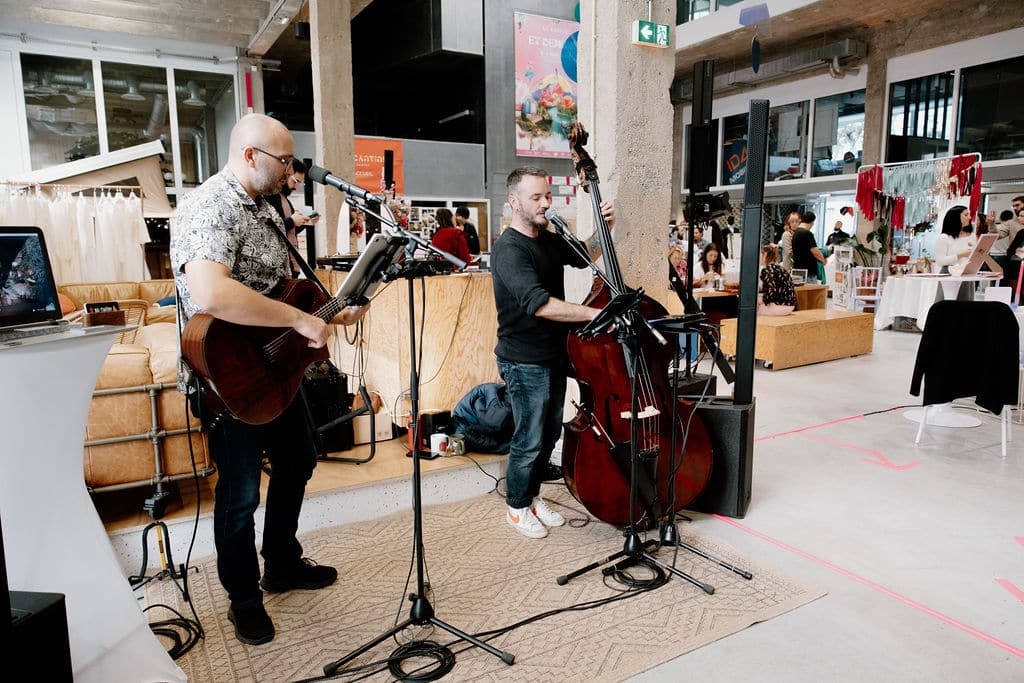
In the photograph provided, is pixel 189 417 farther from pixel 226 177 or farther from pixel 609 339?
pixel 609 339

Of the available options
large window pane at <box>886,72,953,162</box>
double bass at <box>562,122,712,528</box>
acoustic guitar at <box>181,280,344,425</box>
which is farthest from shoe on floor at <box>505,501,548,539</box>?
large window pane at <box>886,72,953,162</box>

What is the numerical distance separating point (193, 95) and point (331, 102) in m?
4.88

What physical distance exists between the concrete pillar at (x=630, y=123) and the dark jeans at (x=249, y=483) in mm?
1982

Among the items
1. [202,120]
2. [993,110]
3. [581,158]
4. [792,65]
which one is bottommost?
[581,158]

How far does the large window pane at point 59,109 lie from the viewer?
8.80 meters

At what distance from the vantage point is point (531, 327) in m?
2.92

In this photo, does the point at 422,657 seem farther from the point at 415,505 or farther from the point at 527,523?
the point at 527,523

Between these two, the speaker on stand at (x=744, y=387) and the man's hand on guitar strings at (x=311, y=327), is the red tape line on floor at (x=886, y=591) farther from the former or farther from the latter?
the man's hand on guitar strings at (x=311, y=327)

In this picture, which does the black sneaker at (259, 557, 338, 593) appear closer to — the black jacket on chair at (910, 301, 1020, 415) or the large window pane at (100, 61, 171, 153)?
the black jacket on chair at (910, 301, 1020, 415)

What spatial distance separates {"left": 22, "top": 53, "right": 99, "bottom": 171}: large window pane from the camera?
28.9 ft

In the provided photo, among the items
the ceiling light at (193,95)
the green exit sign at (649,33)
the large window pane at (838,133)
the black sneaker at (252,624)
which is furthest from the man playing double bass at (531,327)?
the large window pane at (838,133)

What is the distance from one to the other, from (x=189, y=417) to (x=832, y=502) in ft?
10.3

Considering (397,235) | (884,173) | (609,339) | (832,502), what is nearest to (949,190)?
(884,173)

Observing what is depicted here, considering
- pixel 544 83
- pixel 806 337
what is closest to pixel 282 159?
pixel 806 337
